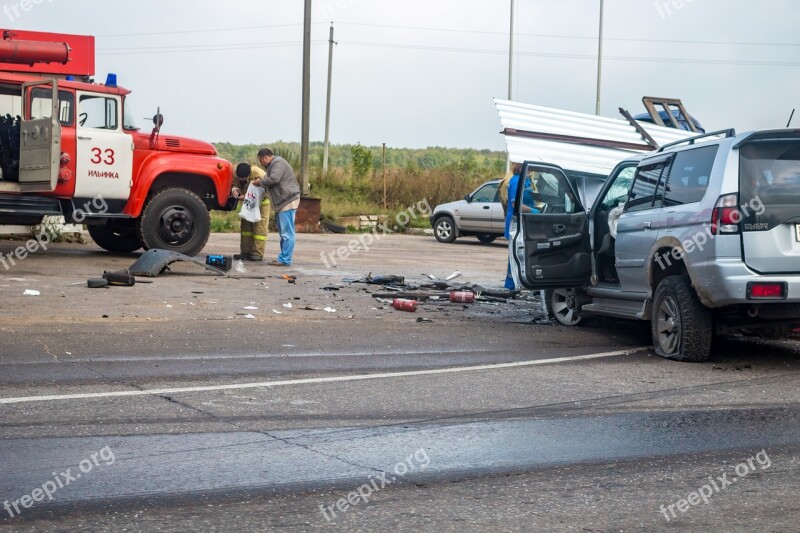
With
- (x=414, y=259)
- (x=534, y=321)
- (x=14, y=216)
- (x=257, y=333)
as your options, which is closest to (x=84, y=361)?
(x=257, y=333)

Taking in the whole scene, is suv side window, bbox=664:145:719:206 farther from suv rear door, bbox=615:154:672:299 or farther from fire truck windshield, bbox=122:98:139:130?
fire truck windshield, bbox=122:98:139:130

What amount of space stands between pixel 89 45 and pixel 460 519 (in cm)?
1333

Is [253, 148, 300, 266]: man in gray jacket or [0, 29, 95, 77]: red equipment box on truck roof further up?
[0, 29, 95, 77]: red equipment box on truck roof

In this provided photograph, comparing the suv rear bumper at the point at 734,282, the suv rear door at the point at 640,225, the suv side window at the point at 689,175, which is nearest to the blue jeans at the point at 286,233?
the suv rear door at the point at 640,225

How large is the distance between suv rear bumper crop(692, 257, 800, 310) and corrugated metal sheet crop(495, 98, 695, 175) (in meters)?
3.13

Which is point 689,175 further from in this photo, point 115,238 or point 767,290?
point 115,238

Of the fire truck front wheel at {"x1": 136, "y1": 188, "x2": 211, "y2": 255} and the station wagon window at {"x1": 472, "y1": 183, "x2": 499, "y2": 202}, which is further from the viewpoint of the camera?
the station wagon window at {"x1": 472, "y1": 183, "x2": 499, "y2": 202}

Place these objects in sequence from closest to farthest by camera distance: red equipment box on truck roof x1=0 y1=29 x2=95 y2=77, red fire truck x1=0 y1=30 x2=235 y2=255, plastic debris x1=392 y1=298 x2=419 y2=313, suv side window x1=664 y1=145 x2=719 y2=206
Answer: suv side window x1=664 y1=145 x2=719 y2=206
plastic debris x1=392 y1=298 x2=419 y2=313
red fire truck x1=0 y1=30 x2=235 y2=255
red equipment box on truck roof x1=0 y1=29 x2=95 y2=77

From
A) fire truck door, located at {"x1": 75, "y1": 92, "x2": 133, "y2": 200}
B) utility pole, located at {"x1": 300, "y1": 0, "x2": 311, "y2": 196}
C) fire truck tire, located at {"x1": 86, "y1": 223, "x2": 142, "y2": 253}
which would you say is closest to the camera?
fire truck door, located at {"x1": 75, "y1": 92, "x2": 133, "y2": 200}

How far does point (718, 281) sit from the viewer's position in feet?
28.3

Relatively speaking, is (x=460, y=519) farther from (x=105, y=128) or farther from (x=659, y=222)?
(x=105, y=128)

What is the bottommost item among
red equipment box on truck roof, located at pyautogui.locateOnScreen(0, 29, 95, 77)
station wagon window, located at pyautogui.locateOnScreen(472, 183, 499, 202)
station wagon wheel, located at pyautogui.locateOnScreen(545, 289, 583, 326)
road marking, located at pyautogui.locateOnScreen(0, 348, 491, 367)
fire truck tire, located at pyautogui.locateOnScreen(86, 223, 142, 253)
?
road marking, located at pyautogui.locateOnScreen(0, 348, 491, 367)

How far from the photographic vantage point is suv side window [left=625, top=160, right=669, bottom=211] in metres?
10.1

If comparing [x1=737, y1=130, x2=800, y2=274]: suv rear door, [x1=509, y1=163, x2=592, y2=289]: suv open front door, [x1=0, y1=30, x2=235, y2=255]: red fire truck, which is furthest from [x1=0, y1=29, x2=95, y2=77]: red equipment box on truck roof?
[x1=737, y1=130, x2=800, y2=274]: suv rear door
